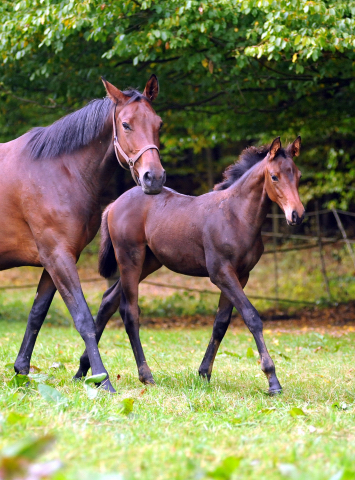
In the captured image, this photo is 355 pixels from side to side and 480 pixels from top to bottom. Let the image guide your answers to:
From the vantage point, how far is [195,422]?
138 inches

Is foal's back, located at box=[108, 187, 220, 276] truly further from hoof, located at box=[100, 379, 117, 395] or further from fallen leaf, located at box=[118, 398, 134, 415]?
fallen leaf, located at box=[118, 398, 134, 415]

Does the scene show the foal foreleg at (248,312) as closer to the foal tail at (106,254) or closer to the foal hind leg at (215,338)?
the foal hind leg at (215,338)

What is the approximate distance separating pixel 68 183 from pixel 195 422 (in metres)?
2.35

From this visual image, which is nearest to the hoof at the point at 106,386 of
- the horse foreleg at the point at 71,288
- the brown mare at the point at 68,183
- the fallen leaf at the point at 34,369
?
the brown mare at the point at 68,183

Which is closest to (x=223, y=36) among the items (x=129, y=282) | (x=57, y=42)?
(x=57, y=42)

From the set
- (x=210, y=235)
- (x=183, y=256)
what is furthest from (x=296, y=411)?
(x=183, y=256)

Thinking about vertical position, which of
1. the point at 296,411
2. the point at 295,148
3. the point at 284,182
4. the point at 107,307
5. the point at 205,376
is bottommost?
the point at 205,376

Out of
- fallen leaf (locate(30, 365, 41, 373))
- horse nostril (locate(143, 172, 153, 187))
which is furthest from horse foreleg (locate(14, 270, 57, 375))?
horse nostril (locate(143, 172, 153, 187))

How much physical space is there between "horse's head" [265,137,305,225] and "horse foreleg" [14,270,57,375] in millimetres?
2216

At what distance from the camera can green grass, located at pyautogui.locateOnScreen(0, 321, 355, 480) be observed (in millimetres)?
2467

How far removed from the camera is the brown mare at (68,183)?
4.56 meters

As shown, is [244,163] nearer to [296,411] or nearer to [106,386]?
[106,386]

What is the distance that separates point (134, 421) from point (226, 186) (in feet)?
9.38

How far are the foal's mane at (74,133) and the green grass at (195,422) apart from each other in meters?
2.06
